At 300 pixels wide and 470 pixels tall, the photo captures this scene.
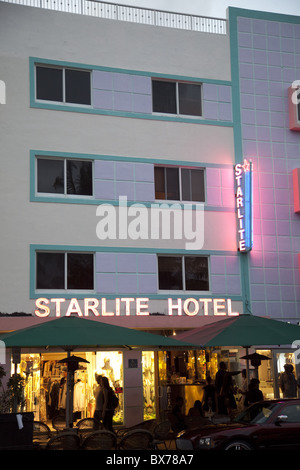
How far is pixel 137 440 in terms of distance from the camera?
13461mm

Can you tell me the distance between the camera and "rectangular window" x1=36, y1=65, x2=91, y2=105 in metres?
21.4

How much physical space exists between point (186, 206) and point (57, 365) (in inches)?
276

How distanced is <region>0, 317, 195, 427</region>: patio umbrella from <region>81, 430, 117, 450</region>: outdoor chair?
1.34 metres

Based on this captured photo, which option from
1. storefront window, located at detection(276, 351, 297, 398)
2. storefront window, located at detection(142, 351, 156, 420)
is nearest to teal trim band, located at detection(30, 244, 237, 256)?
Answer: storefront window, located at detection(142, 351, 156, 420)

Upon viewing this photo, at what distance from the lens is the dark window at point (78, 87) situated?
21.7 meters

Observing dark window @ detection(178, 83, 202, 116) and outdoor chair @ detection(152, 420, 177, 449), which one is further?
dark window @ detection(178, 83, 202, 116)

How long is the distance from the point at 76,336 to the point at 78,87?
35.0 feet

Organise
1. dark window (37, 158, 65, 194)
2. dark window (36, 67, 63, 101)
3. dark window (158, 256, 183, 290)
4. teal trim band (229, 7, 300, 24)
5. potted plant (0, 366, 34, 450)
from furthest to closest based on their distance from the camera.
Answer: teal trim band (229, 7, 300, 24) < dark window (158, 256, 183, 290) < dark window (36, 67, 63, 101) < dark window (37, 158, 65, 194) < potted plant (0, 366, 34, 450)

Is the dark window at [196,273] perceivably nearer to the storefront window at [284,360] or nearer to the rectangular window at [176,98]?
the storefront window at [284,360]

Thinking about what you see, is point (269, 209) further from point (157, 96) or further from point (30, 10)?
point (30, 10)

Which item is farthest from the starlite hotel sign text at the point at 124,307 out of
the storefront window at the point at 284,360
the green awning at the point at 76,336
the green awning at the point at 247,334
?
the green awning at the point at 76,336

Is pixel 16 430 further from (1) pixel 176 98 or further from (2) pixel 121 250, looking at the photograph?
(1) pixel 176 98

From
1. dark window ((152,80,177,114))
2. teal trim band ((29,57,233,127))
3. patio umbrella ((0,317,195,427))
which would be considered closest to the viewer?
patio umbrella ((0,317,195,427))

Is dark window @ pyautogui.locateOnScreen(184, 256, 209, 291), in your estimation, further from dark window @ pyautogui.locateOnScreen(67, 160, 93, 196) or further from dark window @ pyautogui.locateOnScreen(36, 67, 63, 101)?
dark window @ pyautogui.locateOnScreen(36, 67, 63, 101)
